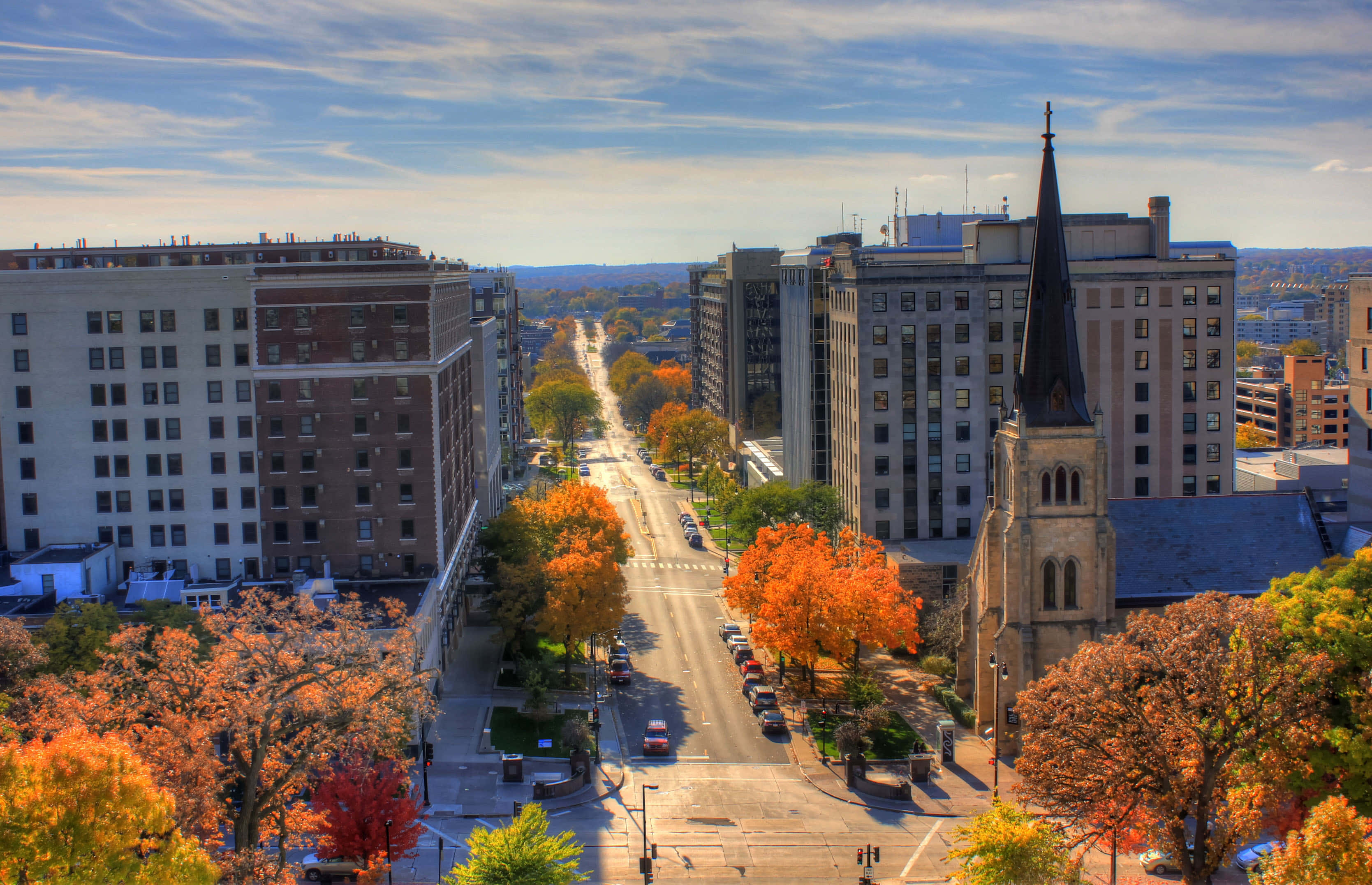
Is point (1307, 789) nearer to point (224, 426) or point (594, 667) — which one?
point (594, 667)

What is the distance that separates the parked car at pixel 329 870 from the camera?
5325 centimetres

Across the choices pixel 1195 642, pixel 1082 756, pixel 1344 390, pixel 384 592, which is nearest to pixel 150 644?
pixel 384 592

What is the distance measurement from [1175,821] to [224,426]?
62.2 m

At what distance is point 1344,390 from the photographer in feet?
614

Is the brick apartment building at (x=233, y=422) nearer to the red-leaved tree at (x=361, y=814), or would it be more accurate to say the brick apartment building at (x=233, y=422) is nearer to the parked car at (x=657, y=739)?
the parked car at (x=657, y=739)

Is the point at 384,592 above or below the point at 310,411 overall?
below

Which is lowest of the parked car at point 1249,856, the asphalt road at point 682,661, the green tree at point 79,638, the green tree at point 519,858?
the asphalt road at point 682,661

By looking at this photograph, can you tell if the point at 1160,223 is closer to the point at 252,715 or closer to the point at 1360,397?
the point at 1360,397

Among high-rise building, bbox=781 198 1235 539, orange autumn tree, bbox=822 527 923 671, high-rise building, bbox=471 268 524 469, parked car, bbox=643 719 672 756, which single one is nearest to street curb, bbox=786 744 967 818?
parked car, bbox=643 719 672 756

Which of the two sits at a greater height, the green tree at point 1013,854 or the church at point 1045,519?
the church at point 1045,519

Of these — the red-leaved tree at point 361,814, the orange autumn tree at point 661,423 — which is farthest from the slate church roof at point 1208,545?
the orange autumn tree at point 661,423

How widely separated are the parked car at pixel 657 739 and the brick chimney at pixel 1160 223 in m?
57.6

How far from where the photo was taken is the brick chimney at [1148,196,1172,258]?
318 ft

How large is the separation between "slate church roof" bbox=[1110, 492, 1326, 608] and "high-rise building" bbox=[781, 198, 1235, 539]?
1824cm
